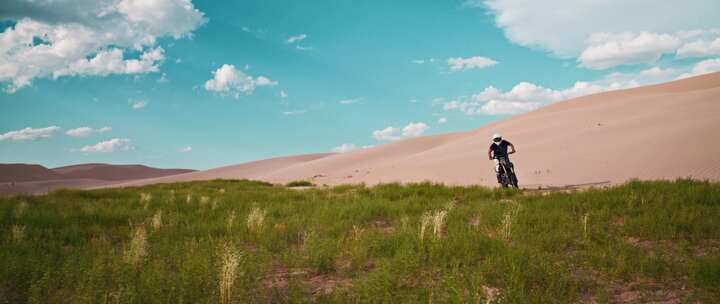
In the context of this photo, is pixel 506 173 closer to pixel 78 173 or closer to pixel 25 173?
pixel 25 173

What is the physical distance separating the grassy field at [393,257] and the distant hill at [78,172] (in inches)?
3246

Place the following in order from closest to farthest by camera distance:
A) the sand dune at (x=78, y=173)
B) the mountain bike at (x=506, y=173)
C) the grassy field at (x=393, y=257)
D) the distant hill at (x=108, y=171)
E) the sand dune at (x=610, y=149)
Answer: the grassy field at (x=393, y=257) < the mountain bike at (x=506, y=173) < the sand dune at (x=610, y=149) < the sand dune at (x=78, y=173) < the distant hill at (x=108, y=171)

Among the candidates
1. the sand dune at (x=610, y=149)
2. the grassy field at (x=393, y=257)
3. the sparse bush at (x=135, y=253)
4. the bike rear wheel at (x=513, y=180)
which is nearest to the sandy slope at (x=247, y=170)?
the sand dune at (x=610, y=149)

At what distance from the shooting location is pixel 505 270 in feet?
14.4

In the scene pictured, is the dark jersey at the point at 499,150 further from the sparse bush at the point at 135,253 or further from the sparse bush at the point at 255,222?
the sparse bush at the point at 135,253

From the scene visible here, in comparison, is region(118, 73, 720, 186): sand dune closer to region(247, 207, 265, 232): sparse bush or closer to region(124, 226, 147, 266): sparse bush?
region(247, 207, 265, 232): sparse bush

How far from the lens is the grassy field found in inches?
153

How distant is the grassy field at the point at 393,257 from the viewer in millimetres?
3885

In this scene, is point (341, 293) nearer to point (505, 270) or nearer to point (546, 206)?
point (505, 270)

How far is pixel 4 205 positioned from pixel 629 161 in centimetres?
2411

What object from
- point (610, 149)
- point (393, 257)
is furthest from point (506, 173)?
point (610, 149)

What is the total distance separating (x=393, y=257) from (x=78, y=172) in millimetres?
110832

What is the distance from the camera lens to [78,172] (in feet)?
311

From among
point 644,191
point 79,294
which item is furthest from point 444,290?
point 644,191
